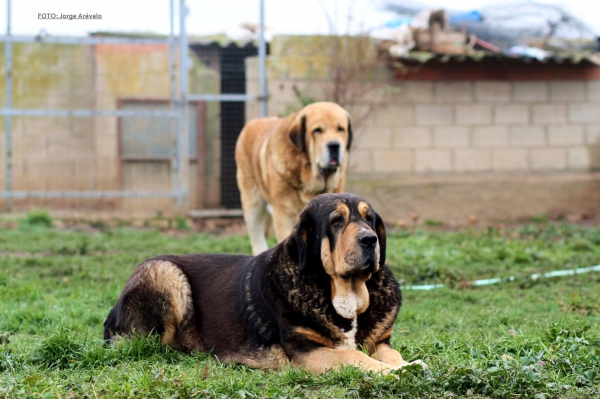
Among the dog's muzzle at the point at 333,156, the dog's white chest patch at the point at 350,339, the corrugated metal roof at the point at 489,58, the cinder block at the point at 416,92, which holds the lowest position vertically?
the dog's white chest patch at the point at 350,339

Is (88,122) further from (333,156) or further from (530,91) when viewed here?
(530,91)

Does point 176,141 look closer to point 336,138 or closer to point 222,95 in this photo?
point 222,95

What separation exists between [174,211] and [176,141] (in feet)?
4.02

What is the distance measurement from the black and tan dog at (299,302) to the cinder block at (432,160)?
9848mm

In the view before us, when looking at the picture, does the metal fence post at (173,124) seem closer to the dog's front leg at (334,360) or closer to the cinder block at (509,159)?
the cinder block at (509,159)

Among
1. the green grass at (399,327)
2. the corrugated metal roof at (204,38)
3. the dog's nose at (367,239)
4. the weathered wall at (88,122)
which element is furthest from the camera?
the corrugated metal roof at (204,38)

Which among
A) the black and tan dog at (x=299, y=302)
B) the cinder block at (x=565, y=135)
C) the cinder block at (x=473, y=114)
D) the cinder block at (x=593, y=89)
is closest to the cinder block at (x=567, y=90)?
the cinder block at (x=593, y=89)

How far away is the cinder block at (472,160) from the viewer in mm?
14662

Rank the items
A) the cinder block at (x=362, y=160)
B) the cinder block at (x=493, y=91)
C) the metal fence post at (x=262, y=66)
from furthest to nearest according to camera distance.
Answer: the cinder block at (x=493, y=91) < the cinder block at (x=362, y=160) < the metal fence post at (x=262, y=66)

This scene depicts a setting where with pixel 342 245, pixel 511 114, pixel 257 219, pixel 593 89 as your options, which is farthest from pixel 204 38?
pixel 342 245

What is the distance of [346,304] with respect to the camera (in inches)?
177

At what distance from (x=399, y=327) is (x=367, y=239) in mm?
1910

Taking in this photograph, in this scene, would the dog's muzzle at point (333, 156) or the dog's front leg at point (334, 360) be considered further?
the dog's muzzle at point (333, 156)

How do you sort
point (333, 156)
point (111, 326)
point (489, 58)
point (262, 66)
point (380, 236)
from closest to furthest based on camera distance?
point (380, 236), point (111, 326), point (333, 156), point (262, 66), point (489, 58)
